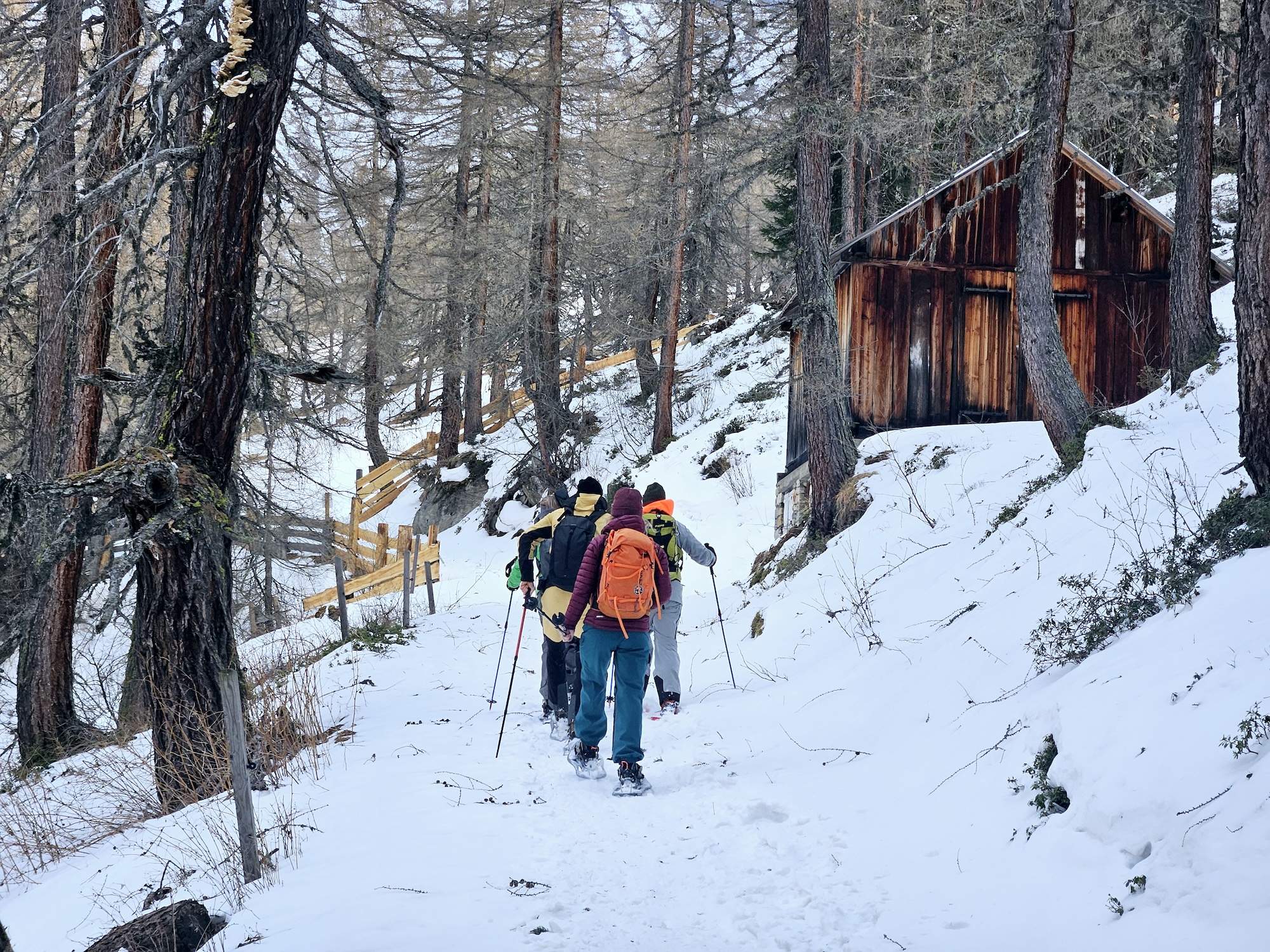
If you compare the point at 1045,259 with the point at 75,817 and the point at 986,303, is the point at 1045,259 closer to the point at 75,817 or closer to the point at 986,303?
the point at 986,303

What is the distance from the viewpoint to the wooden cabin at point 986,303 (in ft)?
52.2

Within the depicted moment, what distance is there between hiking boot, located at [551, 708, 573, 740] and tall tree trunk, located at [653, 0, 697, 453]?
1300 cm

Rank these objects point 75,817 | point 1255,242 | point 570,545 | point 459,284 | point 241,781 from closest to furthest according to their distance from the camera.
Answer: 1. point 241,781
2. point 1255,242
3. point 75,817
4. point 570,545
5. point 459,284

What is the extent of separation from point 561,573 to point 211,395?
2.91 metres

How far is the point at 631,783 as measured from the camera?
5.85m

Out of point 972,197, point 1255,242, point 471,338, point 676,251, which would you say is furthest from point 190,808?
point 676,251

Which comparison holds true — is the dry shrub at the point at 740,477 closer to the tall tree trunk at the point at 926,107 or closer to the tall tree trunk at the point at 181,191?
the tall tree trunk at the point at 926,107

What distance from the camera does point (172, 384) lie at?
5.75m

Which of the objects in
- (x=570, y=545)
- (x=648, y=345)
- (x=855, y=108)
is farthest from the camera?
(x=648, y=345)

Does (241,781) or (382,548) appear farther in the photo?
(382,548)

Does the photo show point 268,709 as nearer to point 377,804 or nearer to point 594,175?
point 377,804

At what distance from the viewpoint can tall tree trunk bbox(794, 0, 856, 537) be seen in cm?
1221

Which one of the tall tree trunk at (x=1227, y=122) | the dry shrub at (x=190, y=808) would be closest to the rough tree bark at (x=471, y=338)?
the tall tree trunk at (x=1227, y=122)

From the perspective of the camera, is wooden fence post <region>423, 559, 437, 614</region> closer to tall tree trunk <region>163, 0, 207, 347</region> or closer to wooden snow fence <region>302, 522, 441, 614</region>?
wooden snow fence <region>302, 522, 441, 614</region>
